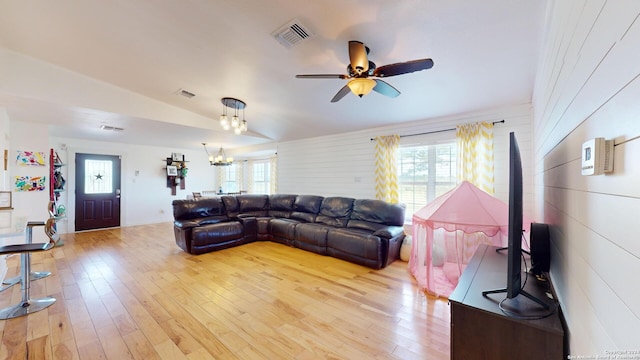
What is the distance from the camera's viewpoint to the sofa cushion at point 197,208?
15.0 feet

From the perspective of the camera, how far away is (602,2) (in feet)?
2.60

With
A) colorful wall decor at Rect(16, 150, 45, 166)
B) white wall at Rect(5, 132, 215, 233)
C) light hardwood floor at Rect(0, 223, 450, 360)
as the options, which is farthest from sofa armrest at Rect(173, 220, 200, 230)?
colorful wall decor at Rect(16, 150, 45, 166)

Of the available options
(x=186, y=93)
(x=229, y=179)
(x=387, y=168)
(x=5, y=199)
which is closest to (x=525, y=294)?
(x=387, y=168)

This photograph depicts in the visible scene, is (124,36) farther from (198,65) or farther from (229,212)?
(229,212)

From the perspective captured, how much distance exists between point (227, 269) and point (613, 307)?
3.73 meters

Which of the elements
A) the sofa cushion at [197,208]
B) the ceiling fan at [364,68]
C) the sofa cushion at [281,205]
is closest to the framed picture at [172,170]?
the sofa cushion at [197,208]

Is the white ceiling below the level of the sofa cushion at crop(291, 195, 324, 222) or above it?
above

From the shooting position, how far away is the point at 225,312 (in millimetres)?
2422

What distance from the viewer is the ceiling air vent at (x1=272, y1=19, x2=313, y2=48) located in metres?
2.39

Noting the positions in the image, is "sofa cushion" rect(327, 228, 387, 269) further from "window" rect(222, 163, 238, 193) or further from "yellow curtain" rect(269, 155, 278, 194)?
"window" rect(222, 163, 238, 193)

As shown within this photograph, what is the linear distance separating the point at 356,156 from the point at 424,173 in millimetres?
1450

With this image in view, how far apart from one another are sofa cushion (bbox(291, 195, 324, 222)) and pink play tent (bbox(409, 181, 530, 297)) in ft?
7.77

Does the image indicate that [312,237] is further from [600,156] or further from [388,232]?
[600,156]

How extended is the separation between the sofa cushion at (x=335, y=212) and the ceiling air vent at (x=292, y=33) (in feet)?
9.90
